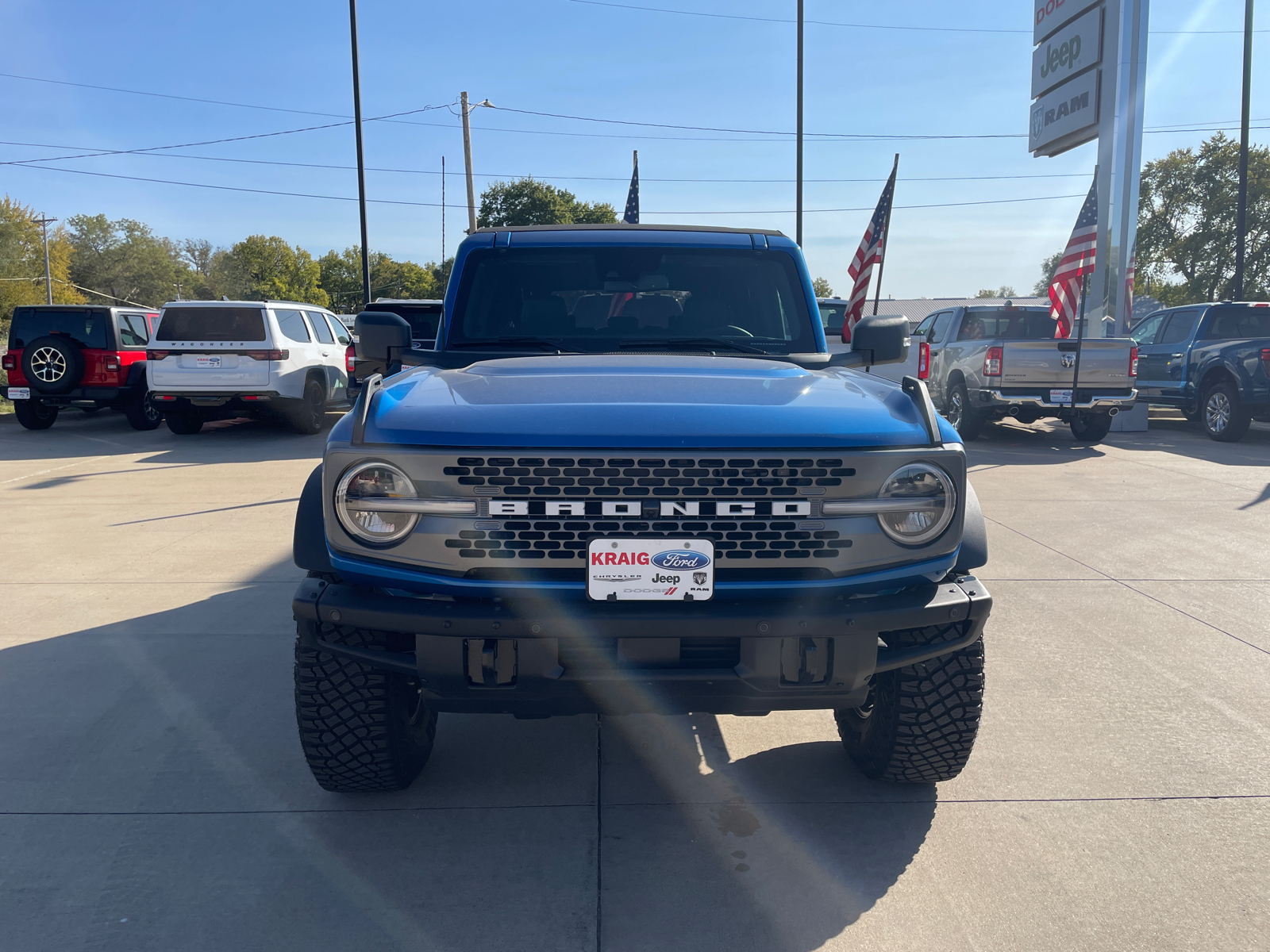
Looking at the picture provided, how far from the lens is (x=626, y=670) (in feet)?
8.20

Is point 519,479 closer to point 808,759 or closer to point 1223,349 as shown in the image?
point 808,759

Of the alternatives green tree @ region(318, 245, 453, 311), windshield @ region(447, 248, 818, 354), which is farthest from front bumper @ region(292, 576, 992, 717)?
green tree @ region(318, 245, 453, 311)

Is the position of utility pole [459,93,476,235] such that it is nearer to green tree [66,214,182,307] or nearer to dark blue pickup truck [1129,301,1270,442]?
dark blue pickup truck [1129,301,1270,442]

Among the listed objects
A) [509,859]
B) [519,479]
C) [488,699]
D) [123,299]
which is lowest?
[509,859]

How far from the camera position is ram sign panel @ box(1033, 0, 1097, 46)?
53.7 feet

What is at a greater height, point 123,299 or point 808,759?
point 123,299

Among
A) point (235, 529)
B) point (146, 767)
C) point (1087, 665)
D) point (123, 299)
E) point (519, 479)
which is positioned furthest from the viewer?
point (123, 299)

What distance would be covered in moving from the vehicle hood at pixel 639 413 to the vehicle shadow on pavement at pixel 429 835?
1238 mm

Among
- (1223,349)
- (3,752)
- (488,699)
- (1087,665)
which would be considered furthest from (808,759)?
(1223,349)

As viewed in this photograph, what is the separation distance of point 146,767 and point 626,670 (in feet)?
6.54

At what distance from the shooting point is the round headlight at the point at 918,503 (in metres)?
2.59

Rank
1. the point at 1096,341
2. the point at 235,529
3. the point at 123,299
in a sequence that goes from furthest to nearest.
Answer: the point at 123,299, the point at 1096,341, the point at 235,529

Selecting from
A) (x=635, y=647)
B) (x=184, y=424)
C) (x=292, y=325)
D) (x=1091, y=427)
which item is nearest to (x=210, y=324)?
(x=292, y=325)

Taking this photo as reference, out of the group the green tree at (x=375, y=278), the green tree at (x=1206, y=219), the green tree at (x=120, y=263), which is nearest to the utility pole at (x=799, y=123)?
the green tree at (x=1206, y=219)
